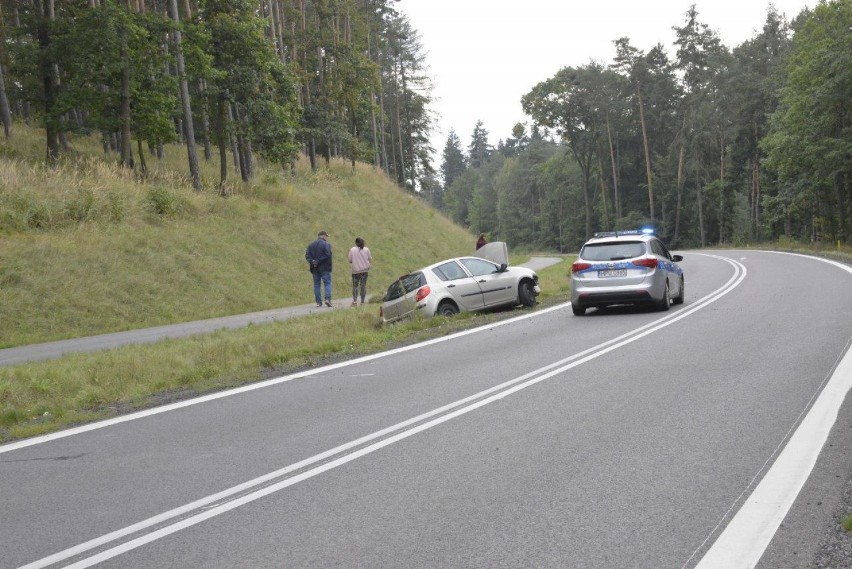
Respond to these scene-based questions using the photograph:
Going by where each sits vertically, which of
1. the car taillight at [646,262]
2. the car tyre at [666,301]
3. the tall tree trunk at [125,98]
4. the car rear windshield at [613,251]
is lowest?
the car tyre at [666,301]

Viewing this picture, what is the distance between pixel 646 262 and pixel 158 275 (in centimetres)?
1372

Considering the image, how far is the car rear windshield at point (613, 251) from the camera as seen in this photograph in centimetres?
1644

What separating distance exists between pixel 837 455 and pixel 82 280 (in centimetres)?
1885

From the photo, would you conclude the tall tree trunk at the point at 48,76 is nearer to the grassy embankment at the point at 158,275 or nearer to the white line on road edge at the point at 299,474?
the grassy embankment at the point at 158,275

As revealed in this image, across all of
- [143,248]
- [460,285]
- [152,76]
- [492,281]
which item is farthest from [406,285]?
[152,76]

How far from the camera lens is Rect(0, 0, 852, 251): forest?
29.2 m

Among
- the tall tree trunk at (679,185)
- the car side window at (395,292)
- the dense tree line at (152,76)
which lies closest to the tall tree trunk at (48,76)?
the dense tree line at (152,76)

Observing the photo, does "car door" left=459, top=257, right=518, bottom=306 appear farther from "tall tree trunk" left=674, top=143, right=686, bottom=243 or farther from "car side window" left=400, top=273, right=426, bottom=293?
"tall tree trunk" left=674, top=143, right=686, bottom=243

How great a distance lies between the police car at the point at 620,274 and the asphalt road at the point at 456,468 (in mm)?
4980

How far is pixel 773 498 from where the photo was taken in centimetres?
509

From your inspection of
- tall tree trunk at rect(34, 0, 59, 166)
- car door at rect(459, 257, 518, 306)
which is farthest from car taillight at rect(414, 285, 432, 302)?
tall tree trunk at rect(34, 0, 59, 166)

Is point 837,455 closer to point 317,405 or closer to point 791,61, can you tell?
point 317,405

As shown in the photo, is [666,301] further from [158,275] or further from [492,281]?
[158,275]

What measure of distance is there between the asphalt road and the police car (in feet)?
16.3
